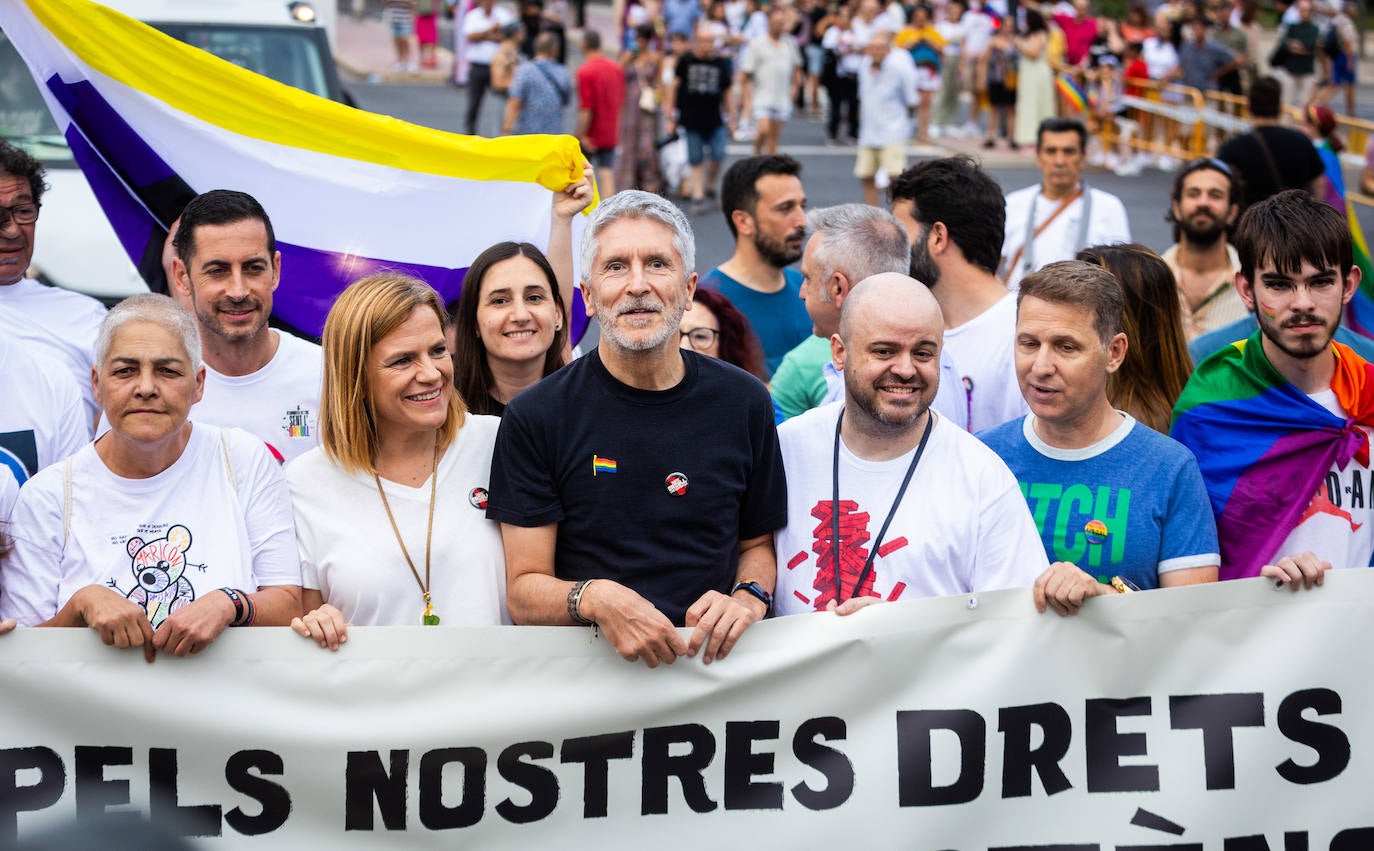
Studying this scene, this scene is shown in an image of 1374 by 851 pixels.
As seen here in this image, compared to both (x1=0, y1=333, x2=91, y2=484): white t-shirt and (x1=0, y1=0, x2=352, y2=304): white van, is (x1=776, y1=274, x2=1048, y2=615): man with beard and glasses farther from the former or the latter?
(x1=0, y1=0, x2=352, y2=304): white van

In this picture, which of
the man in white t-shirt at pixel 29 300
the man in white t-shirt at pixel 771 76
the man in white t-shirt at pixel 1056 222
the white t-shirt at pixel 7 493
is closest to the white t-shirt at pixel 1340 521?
the white t-shirt at pixel 7 493

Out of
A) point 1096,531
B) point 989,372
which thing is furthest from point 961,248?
point 1096,531

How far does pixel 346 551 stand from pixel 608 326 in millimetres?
833

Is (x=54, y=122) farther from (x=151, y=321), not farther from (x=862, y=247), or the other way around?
(x=151, y=321)

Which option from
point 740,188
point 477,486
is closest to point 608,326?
point 477,486

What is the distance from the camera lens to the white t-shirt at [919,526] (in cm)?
391

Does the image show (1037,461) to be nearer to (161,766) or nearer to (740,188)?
(161,766)

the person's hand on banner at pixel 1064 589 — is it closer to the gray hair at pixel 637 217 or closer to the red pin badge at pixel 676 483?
the red pin badge at pixel 676 483

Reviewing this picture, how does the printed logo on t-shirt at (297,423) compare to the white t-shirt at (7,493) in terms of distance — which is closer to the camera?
the white t-shirt at (7,493)

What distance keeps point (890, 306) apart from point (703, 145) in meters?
14.4

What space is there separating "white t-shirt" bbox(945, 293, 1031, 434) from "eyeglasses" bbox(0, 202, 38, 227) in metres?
2.94

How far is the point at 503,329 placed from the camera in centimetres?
472

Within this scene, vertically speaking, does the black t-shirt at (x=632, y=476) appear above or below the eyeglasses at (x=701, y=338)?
below

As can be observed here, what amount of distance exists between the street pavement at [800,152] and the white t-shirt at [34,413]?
973 centimetres
